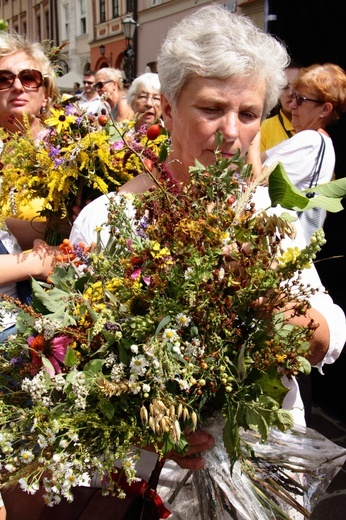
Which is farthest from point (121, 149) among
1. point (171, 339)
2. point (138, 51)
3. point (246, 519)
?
point (138, 51)

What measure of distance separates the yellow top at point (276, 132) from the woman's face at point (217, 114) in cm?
231

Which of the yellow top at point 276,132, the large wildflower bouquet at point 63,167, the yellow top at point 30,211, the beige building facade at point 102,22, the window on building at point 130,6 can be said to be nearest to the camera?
the large wildflower bouquet at point 63,167

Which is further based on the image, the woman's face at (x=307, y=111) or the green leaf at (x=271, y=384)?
the woman's face at (x=307, y=111)

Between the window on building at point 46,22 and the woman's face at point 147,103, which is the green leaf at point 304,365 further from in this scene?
the window on building at point 46,22

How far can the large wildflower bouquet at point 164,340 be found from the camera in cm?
102

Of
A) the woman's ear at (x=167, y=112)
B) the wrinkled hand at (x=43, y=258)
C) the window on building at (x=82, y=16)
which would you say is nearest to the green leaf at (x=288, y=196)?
the woman's ear at (x=167, y=112)

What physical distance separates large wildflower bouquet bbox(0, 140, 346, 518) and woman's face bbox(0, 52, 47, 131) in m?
1.51

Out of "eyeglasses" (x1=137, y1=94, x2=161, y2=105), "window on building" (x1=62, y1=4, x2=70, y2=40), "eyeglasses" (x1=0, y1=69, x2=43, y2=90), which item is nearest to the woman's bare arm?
"eyeglasses" (x1=0, y1=69, x2=43, y2=90)

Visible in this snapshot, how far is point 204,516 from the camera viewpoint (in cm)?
129

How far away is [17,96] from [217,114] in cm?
126

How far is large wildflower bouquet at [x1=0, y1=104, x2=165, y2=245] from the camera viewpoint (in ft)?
6.02

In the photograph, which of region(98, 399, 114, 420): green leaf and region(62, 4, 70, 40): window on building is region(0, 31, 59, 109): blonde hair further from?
region(62, 4, 70, 40): window on building

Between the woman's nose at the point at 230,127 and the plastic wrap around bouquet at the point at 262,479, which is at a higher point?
the woman's nose at the point at 230,127

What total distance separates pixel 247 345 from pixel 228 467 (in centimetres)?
31
